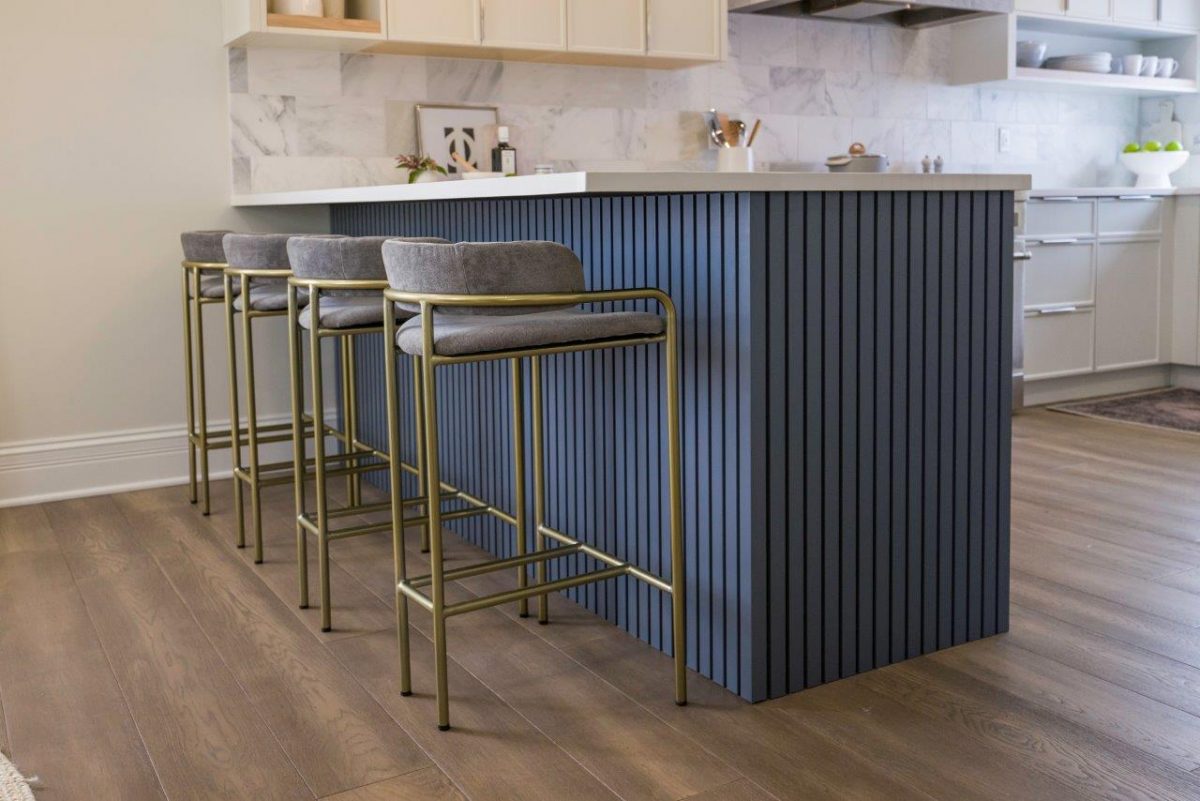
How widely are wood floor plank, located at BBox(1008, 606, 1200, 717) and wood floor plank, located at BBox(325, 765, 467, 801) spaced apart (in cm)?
125

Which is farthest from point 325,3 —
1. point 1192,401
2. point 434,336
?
point 1192,401

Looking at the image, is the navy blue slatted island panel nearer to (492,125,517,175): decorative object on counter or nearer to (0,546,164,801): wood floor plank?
(0,546,164,801): wood floor plank

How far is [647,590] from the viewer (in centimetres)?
Answer: 250

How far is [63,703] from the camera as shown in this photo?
2262 mm

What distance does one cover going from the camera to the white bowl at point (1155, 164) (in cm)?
605

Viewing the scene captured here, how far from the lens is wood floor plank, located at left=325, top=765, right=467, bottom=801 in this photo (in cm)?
186

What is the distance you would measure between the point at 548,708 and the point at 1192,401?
4.36 meters

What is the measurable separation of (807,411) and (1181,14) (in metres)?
5.01

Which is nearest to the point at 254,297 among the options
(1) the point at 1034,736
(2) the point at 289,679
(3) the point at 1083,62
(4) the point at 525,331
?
(2) the point at 289,679

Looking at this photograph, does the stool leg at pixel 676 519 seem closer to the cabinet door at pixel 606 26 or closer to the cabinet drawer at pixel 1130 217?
the cabinet door at pixel 606 26

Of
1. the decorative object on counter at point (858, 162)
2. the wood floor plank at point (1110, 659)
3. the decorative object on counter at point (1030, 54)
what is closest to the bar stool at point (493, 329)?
the wood floor plank at point (1110, 659)

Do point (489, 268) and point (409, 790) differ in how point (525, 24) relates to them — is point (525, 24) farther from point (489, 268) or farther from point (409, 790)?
point (409, 790)

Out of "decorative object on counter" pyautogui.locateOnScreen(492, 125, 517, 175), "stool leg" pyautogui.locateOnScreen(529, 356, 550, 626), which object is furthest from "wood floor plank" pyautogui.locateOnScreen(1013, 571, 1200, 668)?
"decorative object on counter" pyautogui.locateOnScreen(492, 125, 517, 175)

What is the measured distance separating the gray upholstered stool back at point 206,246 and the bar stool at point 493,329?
1668mm
